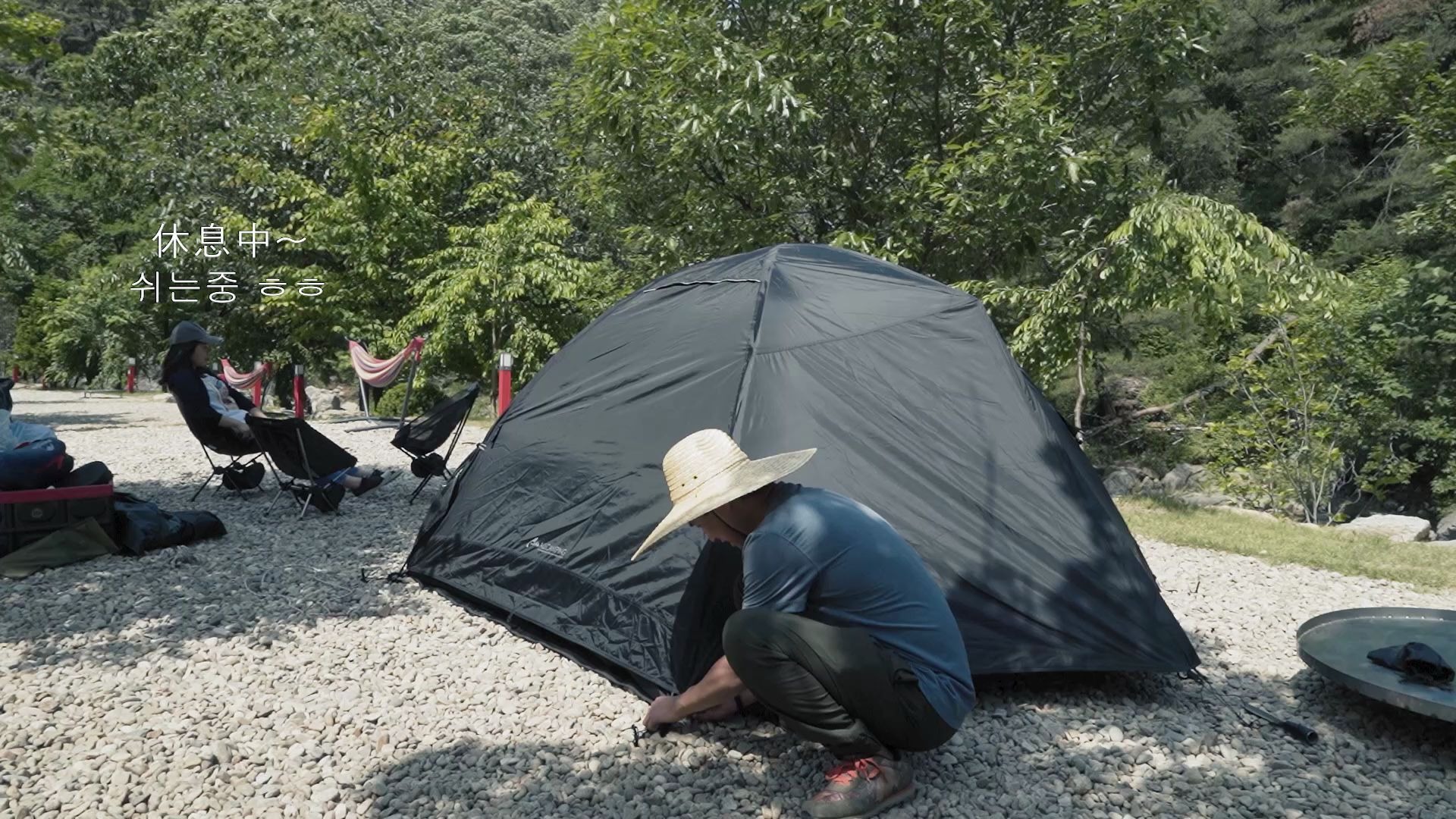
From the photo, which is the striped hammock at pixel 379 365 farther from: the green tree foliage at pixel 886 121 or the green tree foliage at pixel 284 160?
the green tree foliage at pixel 886 121

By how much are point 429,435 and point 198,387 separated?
1560 mm

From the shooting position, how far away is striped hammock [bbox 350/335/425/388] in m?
13.0

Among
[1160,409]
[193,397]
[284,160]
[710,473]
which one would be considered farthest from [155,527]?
[1160,409]

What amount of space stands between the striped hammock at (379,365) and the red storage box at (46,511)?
24.3 feet

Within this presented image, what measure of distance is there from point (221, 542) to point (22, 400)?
19.1m

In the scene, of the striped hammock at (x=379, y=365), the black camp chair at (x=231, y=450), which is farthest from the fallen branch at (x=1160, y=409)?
the black camp chair at (x=231, y=450)

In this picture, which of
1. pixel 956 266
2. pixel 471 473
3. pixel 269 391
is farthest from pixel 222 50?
pixel 471 473

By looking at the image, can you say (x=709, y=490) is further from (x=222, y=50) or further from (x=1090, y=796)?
(x=222, y=50)

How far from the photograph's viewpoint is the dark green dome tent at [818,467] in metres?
3.82

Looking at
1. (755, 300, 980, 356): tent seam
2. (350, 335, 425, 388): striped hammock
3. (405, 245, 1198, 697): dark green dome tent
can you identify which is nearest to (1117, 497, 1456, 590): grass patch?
(405, 245, 1198, 697): dark green dome tent

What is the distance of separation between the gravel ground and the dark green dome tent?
22 cm

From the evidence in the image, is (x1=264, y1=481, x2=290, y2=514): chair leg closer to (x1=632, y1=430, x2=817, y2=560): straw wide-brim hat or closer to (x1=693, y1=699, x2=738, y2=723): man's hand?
(x1=693, y1=699, x2=738, y2=723): man's hand

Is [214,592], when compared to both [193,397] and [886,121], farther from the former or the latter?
[886,121]

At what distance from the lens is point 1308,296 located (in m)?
7.34
